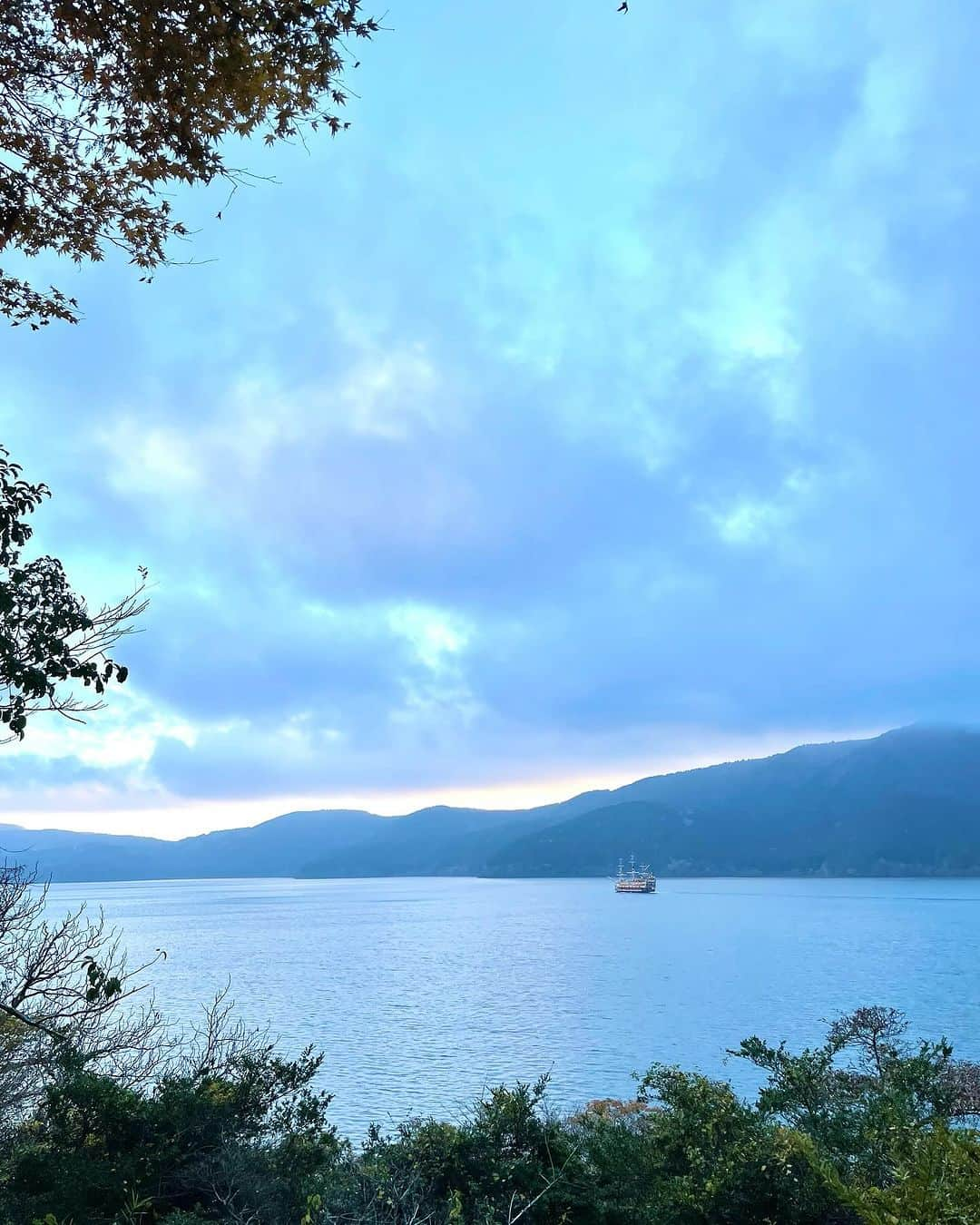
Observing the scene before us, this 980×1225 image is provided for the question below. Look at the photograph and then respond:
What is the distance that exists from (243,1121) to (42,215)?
12.2 meters

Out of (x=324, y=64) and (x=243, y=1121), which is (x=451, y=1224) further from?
(x=324, y=64)

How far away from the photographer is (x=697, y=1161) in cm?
984

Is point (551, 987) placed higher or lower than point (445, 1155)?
lower

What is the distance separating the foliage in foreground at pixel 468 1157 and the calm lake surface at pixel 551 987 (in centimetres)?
1914

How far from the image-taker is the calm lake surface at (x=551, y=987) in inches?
1586

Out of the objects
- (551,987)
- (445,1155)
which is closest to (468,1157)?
(445,1155)

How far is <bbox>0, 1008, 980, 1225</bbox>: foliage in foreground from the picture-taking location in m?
9.52

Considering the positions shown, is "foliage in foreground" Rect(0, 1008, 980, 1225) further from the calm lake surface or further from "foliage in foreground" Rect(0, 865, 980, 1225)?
the calm lake surface

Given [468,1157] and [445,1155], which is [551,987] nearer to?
[468,1157]

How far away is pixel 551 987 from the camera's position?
6744cm

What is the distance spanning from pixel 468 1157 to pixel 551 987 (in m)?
61.0

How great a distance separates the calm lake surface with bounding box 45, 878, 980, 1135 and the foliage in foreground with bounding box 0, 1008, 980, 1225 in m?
19.1

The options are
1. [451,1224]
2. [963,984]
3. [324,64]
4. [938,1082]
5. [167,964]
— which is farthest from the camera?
[167,964]

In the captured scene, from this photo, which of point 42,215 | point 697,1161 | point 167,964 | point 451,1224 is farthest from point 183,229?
point 167,964
